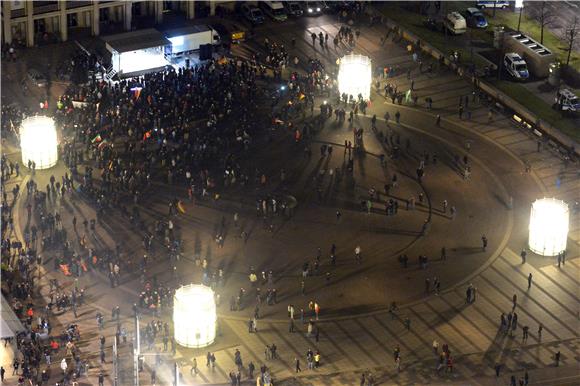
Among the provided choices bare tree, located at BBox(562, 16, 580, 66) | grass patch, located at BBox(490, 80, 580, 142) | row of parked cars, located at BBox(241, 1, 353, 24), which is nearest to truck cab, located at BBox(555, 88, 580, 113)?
grass patch, located at BBox(490, 80, 580, 142)

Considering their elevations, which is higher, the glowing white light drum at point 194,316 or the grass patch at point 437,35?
the grass patch at point 437,35

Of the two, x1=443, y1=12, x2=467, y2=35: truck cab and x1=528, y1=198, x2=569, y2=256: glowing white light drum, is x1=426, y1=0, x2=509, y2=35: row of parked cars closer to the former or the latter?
x1=443, y1=12, x2=467, y2=35: truck cab

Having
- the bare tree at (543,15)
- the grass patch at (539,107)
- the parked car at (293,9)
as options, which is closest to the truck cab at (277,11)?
the parked car at (293,9)

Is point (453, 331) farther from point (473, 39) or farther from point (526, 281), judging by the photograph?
point (473, 39)

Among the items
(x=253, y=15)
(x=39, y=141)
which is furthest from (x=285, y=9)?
(x=39, y=141)

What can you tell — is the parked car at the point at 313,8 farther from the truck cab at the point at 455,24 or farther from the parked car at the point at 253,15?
the truck cab at the point at 455,24

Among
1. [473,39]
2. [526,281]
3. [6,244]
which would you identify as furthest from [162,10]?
[526,281]
